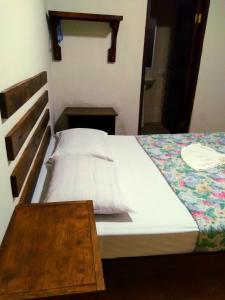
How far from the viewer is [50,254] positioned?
2.72 ft

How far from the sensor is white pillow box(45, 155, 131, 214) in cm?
121

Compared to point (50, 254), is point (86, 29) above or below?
above

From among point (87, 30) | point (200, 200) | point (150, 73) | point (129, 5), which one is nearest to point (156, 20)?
point (150, 73)

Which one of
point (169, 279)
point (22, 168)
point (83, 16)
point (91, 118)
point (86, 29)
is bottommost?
point (169, 279)

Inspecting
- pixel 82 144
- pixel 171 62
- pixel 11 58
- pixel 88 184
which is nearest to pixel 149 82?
pixel 171 62

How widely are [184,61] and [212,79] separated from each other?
0.53 m

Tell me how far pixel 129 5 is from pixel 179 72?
4.66 feet

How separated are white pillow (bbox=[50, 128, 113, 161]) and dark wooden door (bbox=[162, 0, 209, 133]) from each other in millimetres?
1866

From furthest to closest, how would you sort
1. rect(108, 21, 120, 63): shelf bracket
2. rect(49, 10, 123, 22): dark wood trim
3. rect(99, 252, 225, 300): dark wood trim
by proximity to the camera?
rect(108, 21, 120, 63): shelf bracket → rect(49, 10, 123, 22): dark wood trim → rect(99, 252, 225, 300): dark wood trim

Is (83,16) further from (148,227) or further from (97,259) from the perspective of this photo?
(97,259)

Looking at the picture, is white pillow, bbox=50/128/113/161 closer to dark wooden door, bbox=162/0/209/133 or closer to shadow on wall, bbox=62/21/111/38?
shadow on wall, bbox=62/21/111/38

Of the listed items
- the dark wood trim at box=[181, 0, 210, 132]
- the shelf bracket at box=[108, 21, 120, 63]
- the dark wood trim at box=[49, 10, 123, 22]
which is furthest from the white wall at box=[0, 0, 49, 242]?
the dark wood trim at box=[181, 0, 210, 132]

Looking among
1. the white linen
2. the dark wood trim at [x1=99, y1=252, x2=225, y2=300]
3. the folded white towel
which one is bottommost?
the dark wood trim at [x1=99, y1=252, x2=225, y2=300]

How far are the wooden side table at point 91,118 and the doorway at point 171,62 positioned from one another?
1.84 ft
